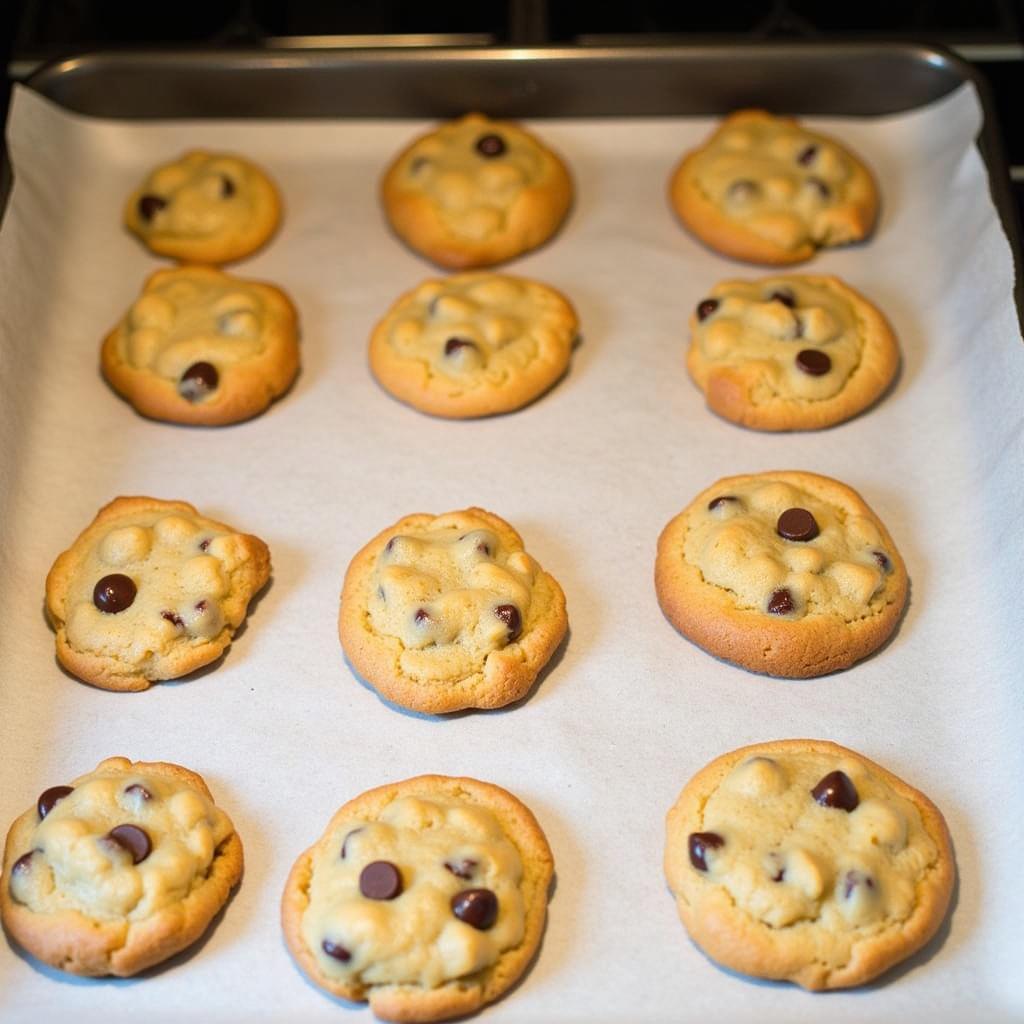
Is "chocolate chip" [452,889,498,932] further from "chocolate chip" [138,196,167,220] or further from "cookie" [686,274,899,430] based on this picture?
"chocolate chip" [138,196,167,220]

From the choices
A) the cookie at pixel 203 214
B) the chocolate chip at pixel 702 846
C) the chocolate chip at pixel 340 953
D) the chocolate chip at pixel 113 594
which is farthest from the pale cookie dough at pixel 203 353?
the chocolate chip at pixel 702 846

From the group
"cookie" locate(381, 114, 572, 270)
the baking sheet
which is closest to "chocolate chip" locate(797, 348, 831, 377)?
the baking sheet

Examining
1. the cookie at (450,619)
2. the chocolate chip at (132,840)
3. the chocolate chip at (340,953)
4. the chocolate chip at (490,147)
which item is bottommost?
the chocolate chip at (340,953)

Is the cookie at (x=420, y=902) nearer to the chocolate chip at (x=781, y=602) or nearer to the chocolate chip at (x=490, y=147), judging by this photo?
the chocolate chip at (x=781, y=602)

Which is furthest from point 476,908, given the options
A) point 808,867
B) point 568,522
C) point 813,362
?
point 813,362

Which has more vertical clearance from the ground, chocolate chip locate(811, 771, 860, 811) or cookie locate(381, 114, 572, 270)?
cookie locate(381, 114, 572, 270)

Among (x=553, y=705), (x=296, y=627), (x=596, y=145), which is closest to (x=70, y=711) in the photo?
(x=296, y=627)
